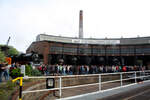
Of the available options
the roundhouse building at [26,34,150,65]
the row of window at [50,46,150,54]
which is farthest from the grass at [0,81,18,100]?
the row of window at [50,46,150,54]

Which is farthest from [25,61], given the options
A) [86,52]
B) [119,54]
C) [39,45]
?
[119,54]

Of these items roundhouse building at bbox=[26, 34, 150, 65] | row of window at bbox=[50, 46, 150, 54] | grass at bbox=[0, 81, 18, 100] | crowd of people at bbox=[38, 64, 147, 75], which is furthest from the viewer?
row of window at bbox=[50, 46, 150, 54]

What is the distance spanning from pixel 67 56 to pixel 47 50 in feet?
20.0

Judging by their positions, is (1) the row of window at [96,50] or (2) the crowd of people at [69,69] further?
(1) the row of window at [96,50]

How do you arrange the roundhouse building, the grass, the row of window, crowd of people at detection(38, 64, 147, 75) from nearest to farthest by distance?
the grass → crowd of people at detection(38, 64, 147, 75) → the roundhouse building → the row of window

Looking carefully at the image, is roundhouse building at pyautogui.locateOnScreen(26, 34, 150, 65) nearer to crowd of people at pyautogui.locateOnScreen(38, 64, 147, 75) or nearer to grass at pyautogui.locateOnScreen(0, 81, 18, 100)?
crowd of people at pyautogui.locateOnScreen(38, 64, 147, 75)

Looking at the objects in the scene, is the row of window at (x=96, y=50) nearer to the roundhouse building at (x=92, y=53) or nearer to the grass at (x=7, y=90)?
the roundhouse building at (x=92, y=53)

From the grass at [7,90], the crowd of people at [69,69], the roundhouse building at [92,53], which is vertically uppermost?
the roundhouse building at [92,53]

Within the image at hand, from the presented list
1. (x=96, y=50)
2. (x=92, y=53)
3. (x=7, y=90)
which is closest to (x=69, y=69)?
(x=7, y=90)

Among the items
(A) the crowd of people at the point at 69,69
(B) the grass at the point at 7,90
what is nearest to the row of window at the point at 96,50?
(A) the crowd of people at the point at 69,69

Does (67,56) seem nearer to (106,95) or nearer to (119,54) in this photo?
(119,54)

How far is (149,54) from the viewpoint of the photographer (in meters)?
41.8

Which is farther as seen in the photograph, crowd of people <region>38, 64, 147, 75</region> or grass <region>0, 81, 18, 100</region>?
crowd of people <region>38, 64, 147, 75</region>

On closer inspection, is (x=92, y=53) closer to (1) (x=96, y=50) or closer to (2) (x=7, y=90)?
(1) (x=96, y=50)
